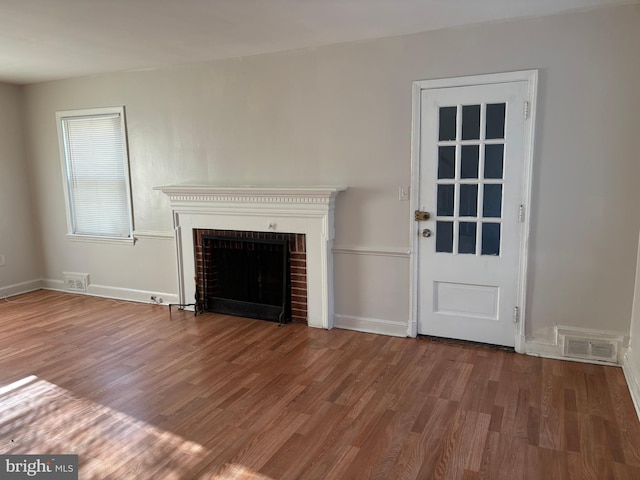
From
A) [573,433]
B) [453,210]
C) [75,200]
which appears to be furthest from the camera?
[75,200]

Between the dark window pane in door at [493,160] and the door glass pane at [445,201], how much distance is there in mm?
292

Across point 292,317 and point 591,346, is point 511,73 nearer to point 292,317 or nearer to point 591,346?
point 591,346

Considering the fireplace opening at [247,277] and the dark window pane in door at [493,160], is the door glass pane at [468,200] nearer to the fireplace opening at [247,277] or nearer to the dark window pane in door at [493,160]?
the dark window pane in door at [493,160]

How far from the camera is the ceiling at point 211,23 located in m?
2.85

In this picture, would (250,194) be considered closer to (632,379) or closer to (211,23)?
(211,23)

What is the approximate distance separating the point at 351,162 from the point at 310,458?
237 centimetres

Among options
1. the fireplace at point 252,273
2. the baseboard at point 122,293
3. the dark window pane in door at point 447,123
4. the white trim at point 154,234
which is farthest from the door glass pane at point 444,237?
the baseboard at point 122,293

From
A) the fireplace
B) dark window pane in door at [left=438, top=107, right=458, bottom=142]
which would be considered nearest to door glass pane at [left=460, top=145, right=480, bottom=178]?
dark window pane in door at [left=438, top=107, right=458, bottom=142]

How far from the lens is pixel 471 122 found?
11.3 ft

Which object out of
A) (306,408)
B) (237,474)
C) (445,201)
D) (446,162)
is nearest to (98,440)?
(237,474)

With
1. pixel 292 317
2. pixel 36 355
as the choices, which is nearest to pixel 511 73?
pixel 292 317

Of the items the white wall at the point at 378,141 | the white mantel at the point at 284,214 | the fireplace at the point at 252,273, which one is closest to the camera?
the white wall at the point at 378,141

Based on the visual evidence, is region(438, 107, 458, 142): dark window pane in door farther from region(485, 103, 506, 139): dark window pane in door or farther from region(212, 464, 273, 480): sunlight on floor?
region(212, 464, 273, 480): sunlight on floor

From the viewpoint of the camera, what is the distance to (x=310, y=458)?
2.25 m
